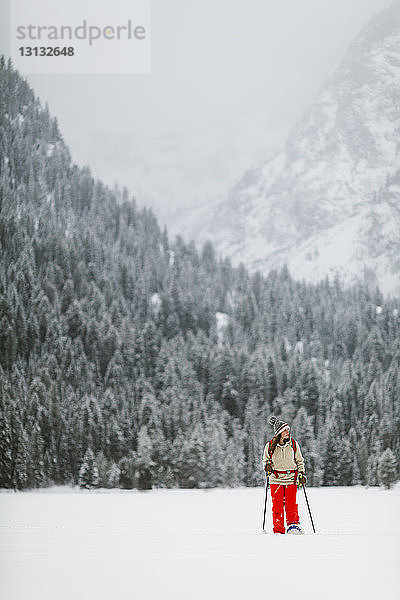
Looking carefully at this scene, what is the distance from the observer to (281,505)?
8.83 m

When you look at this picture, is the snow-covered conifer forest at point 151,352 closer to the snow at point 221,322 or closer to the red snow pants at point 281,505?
the snow at point 221,322

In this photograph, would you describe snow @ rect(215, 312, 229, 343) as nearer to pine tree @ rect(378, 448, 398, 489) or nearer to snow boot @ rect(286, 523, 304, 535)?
pine tree @ rect(378, 448, 398, 489)

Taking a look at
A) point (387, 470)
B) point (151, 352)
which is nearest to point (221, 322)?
point (151, 352)

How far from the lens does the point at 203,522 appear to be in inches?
454

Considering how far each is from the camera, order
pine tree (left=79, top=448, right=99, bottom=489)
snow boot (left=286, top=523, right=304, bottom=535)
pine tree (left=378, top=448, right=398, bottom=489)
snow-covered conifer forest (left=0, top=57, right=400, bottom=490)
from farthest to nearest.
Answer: snow-covered conifer forest (left=0, top=57, right=400, bottom=490)
pine tree (left=79, top=448, right=99, bottom=489)
pine tree (left=378, top=448, right=398, bottom=489)
snow boot (left=286, top=523, right=304, bottom=535)

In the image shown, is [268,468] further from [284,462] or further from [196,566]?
[196,566]

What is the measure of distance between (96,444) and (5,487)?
419 inches

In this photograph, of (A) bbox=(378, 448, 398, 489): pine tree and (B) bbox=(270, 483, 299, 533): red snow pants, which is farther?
(A) bbox=(378, 448, 398, 489): pine tree

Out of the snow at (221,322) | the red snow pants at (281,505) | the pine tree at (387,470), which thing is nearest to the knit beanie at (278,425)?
the red snow pants at (281,505)

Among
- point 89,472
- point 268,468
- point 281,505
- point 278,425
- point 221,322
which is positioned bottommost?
point 89,472

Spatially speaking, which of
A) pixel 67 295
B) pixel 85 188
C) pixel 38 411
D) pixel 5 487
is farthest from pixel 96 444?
pixel 85 188

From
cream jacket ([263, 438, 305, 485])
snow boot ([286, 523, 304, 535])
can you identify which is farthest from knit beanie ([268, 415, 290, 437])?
snow boot ([286, 523, 304, 535])

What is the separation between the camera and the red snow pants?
8766 mm

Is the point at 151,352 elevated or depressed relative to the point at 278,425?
elevated
